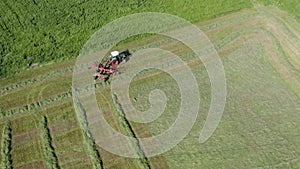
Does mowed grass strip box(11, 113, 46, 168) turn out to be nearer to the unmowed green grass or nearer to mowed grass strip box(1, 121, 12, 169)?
mowed grass strip box(1, 121, 12, 169)

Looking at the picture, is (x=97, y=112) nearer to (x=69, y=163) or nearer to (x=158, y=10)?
(x=69, y=163)

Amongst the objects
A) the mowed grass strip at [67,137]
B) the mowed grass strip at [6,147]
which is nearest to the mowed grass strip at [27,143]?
the mowed grass strip at [6,147]

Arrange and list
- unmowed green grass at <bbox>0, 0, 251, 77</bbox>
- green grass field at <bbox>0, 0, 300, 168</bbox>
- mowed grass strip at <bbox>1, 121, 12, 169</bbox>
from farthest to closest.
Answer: unmowed green grass at <bbox>0, 0, 251, 77</bbox>
green grass field at <bbox>0, 0, 300, 168</bbox>
mowed grass strip at <bbox>1, 121, 12, 169</bbox>

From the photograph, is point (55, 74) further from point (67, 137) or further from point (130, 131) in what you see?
point (130, 131)

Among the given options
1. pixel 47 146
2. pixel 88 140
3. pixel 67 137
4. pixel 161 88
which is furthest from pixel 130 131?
pixel 47 146

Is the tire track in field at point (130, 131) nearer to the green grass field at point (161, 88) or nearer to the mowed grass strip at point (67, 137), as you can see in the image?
the green grass field at point (161, 88)

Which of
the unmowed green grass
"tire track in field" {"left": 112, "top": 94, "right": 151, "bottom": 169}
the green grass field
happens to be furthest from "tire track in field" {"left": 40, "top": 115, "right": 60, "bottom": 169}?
the unmowed green grass

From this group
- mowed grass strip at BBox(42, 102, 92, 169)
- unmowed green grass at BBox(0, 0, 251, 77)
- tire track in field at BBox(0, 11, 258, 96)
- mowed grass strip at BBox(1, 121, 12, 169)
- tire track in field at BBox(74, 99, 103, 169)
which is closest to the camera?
mowed grass strip at BBox(1, 121, 12, 169)

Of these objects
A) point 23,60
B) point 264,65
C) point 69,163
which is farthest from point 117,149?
point 264,65

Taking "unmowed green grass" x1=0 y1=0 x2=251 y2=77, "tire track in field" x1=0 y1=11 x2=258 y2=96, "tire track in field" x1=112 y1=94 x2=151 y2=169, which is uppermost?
"unmowed green grass" x1=0 y1=0 x2=251 y2=77
